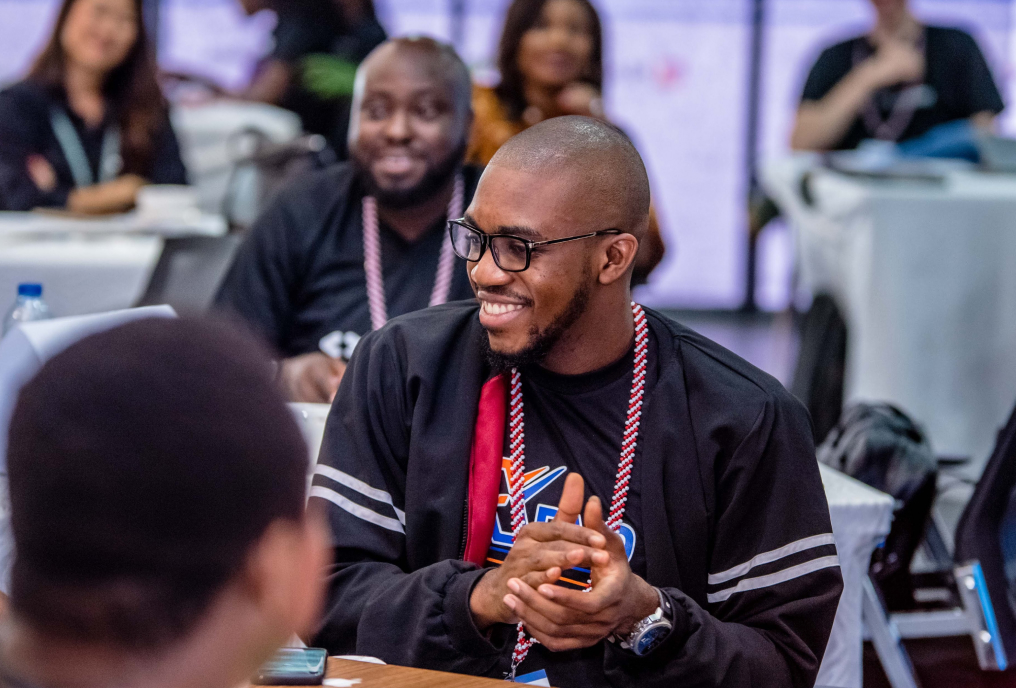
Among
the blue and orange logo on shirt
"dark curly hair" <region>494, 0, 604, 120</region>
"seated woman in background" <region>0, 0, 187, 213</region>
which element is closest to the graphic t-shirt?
the blue and orange logo on shirt

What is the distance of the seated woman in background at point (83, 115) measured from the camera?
4.07 meters

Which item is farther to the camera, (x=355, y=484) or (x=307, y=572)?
(x=355, y=484)

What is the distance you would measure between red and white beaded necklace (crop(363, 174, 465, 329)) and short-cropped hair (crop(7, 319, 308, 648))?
2038 mm

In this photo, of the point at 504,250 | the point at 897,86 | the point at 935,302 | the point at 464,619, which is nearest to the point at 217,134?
the point at 897,86

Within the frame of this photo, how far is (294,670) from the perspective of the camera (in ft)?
4.07

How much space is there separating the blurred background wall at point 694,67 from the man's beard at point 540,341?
6015mm

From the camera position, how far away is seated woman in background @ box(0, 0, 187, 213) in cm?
407

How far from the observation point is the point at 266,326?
2902mm

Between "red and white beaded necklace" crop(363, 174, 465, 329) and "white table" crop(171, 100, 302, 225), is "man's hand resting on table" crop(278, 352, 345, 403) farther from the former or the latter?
"white table" crop(171, 100, 302, 225)

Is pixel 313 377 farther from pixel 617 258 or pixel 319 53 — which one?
pixel 319 53

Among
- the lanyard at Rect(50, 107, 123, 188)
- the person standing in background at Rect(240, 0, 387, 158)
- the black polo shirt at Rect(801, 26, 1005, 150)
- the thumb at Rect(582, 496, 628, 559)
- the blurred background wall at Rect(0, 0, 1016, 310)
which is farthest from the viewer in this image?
the blurred background wall at Rect(0, 0, 1016, 310)

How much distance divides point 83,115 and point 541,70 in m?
1.76

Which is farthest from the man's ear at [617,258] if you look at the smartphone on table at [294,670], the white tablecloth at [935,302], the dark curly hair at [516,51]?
the white tablecloth at [935,302]

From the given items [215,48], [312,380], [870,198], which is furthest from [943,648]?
[215,48]
